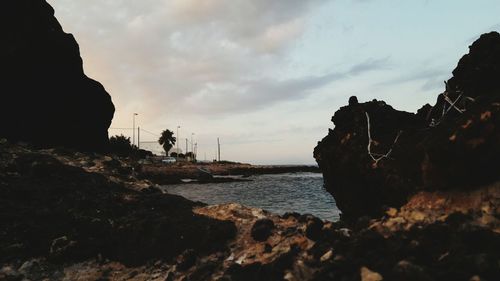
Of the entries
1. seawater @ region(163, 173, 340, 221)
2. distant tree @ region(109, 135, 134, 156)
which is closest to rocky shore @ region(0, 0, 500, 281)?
seawater @ region(163, 173, 340, 221)

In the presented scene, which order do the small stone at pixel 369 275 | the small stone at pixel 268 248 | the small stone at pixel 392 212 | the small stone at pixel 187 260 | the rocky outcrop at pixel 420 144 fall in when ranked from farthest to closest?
the small stone at pixel 392 212, the small stone at pixel 187 260, the small stone at pixel 268 248, the rocky outcrop at pixel 420 144, the small stone at pixel 369 275

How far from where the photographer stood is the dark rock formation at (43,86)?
24.5 meters

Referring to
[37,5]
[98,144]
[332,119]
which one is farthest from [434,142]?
[37,5]

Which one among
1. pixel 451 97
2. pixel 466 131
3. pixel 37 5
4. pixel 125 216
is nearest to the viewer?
pixel 466 131

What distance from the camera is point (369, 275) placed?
5.34 m

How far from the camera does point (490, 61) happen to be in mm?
9516

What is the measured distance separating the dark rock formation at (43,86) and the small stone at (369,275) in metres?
23.8

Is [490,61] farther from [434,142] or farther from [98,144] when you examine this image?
[98,144]

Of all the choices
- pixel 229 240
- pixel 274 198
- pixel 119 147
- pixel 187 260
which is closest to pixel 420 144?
Answer: pixel 229 240

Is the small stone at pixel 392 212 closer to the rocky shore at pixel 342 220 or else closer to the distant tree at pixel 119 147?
the rocky shore at pixel 342 220

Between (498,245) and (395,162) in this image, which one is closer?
(498,245)

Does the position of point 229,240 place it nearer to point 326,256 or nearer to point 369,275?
point 326,256

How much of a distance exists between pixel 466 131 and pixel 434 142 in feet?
2.19

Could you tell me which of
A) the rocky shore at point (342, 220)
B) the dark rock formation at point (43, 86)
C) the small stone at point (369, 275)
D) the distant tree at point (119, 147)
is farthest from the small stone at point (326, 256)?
the distant tree at point (119, 147)
